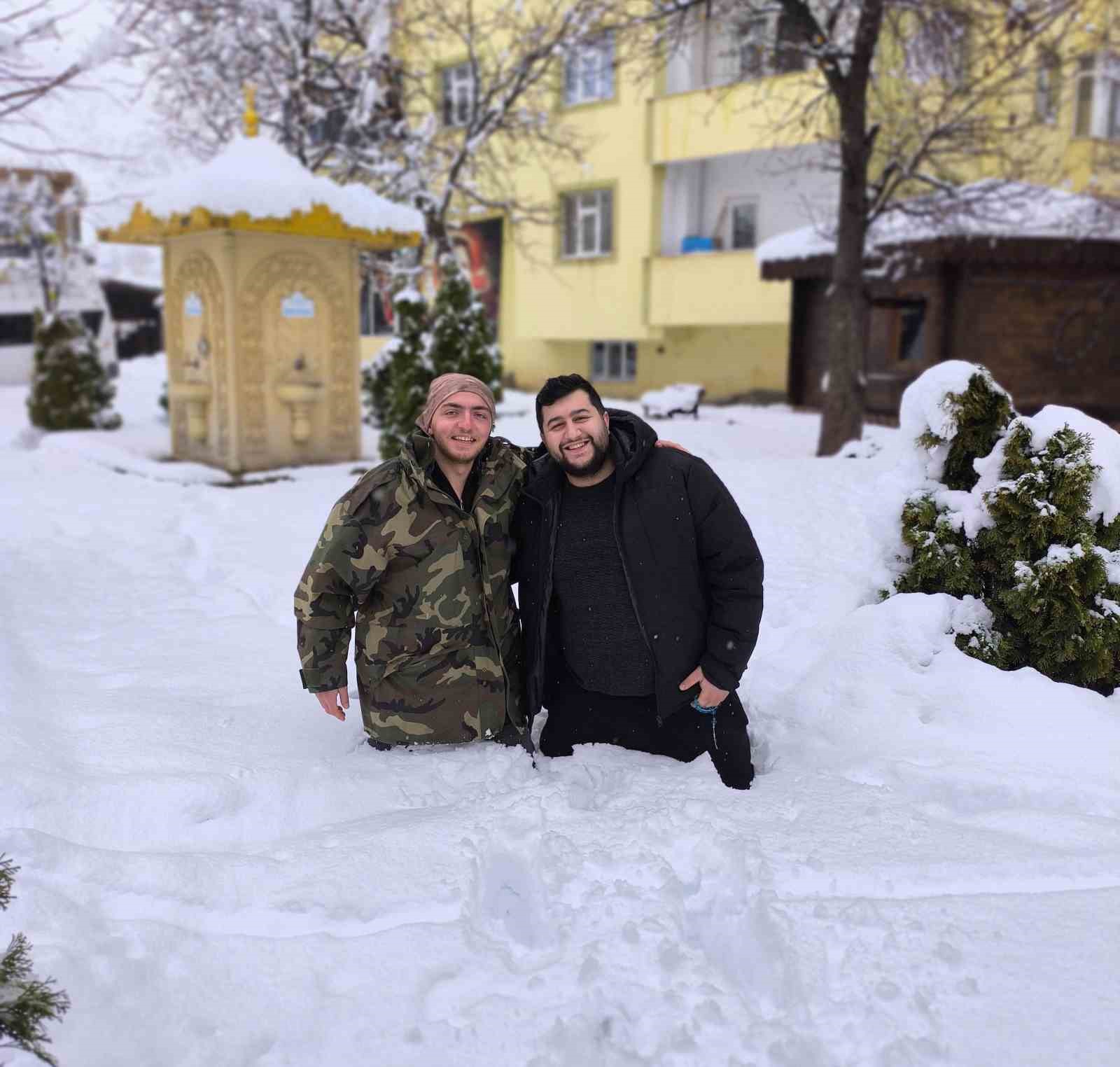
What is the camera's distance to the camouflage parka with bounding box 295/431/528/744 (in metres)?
3.38

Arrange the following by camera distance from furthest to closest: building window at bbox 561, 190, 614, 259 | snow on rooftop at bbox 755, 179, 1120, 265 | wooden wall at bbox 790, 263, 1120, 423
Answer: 1. building window at bbox 561, 190, 614, 259
2. wooden wall at bbox 790, 263, 1120, 423
3. snow on rooftop at bbox 755, 179, 1120, 265

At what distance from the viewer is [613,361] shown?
2377 cm

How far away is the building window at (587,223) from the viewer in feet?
72.1

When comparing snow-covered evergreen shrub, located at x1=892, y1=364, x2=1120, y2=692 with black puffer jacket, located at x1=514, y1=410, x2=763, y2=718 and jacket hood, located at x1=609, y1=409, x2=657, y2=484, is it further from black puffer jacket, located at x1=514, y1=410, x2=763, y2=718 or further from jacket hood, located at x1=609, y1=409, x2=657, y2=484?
jacket hood, located at x1=609, y1=409, x2=657, y2=484

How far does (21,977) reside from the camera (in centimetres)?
195

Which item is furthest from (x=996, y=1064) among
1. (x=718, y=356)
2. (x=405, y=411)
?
(x=718, y=356)

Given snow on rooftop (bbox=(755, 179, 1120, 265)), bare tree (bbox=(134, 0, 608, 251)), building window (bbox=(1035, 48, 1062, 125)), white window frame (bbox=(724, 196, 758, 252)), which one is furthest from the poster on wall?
building window (bbox=(1035, 48, 1062, 125))

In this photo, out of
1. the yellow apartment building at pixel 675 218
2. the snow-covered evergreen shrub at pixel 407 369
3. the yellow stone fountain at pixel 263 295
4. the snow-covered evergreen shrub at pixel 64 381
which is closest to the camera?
the yellow stone fountain at pixel 263 295

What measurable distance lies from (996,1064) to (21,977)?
1962mm

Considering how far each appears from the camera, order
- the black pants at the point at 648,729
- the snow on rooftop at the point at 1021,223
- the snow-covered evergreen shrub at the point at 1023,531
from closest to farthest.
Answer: the black pants at the point at 648,729 < the snow-covered evergreen shrub at the point at 1023,531 < the snow on rooftop at the point at 1021,223

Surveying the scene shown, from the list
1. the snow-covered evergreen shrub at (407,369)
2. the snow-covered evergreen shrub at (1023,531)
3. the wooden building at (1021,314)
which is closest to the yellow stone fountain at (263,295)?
the snow-covered evergreen shrub at (407,369)

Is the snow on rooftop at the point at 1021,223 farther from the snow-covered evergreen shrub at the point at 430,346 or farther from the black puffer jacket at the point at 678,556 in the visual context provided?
the black puffer jacket at the point at 678,556

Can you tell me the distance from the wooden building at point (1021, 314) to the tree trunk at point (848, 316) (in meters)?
4.42

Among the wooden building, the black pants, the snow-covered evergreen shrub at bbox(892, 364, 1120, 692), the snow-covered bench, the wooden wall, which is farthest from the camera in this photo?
the snow-covered bench
